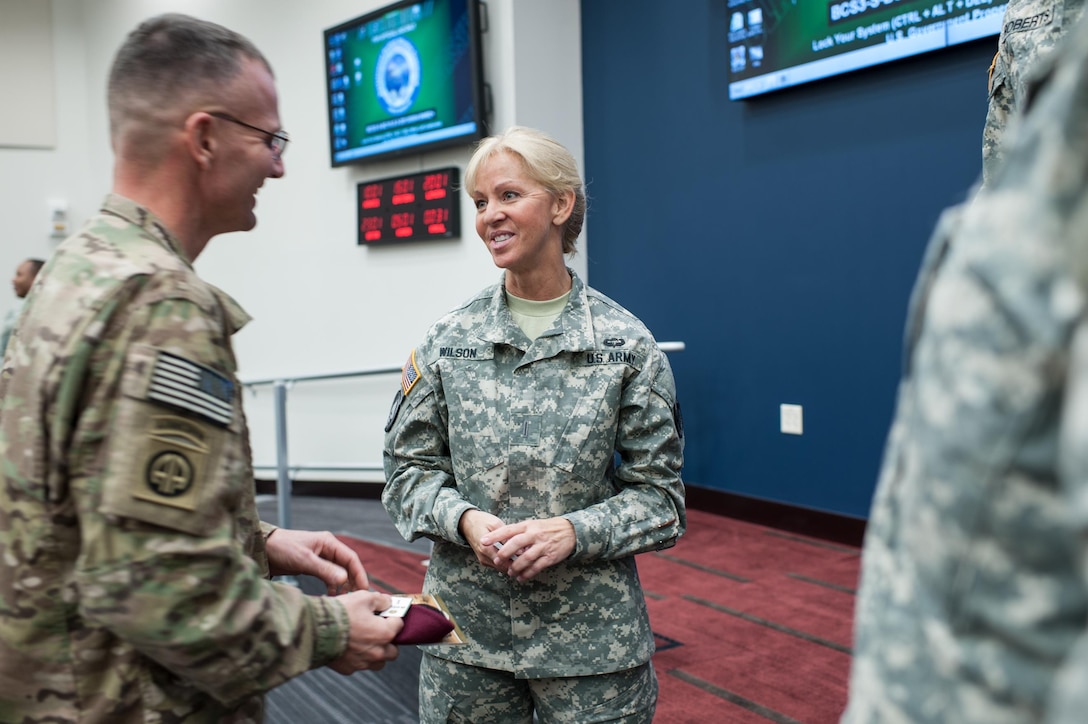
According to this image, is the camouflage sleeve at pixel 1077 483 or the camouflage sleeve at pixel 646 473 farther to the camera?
the camouflage sleeve at pixel 646 473

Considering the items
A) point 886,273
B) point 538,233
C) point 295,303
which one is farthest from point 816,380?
point 295,303

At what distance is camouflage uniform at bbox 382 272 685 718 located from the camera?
1.56 m

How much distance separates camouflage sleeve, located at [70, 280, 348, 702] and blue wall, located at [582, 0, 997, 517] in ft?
10.7

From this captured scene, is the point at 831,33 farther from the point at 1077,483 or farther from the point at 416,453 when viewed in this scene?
the point at 1077,483

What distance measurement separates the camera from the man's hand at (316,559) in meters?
1.35

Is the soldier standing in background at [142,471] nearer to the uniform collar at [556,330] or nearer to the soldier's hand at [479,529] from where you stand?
the soldier's hand at [479,529]

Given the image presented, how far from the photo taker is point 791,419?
4355 millimetres

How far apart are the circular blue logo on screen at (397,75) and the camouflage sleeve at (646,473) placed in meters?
3.87

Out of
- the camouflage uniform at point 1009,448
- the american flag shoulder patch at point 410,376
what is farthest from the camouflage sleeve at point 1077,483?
the american flag shoulder patch at point 410,376

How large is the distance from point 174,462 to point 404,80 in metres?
4.53

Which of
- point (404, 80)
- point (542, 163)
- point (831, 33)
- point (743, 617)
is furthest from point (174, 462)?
point (404, 80)

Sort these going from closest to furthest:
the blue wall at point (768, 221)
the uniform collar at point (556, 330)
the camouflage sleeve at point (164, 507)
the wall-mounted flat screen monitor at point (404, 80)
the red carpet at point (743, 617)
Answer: the camouflage sleeve at point (164, 507) < the uniform collar at point (556, 330) < the red carpet at point (743, 617) < the blue wall at point (768, 221) < the wall-mounted flat screen monitor at point (404, 80)

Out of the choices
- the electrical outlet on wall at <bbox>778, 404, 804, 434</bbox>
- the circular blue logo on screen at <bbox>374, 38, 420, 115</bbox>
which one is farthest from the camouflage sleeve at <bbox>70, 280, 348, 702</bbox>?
the circular blue logo on screen at <bbox>374, 38, 420, 115</bbox>

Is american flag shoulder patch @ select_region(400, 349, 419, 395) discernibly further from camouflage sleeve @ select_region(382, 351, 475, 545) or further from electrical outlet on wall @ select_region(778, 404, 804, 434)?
electrical outlet on wall @ select_region(778, 404, 804, 434)
